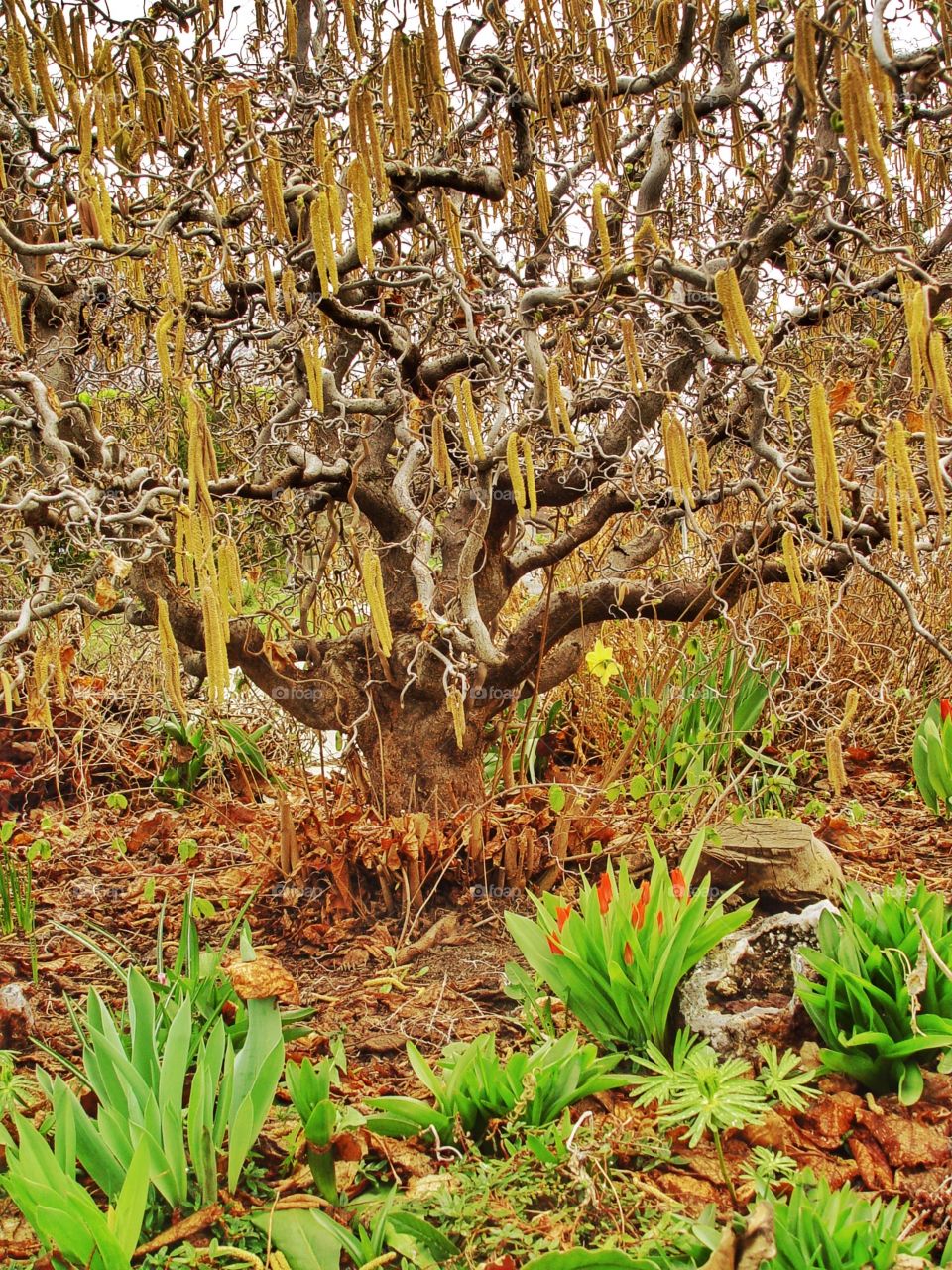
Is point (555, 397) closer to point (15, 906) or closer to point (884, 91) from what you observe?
point (884, 91)

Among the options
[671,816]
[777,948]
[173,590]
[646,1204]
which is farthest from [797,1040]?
[173,590]

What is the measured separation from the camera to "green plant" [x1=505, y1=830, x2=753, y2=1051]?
245 centimetres

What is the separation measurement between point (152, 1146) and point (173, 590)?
2.01 m

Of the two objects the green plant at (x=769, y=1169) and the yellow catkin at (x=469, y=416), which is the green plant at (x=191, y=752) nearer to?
the yellow catkin at (x=469, y=416)

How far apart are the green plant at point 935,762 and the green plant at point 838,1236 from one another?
271cm

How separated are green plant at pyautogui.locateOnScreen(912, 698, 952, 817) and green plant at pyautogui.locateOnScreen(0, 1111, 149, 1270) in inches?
136

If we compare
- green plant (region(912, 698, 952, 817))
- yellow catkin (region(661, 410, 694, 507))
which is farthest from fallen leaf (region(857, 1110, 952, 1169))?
green plant (region(912, 698, 952, 817))

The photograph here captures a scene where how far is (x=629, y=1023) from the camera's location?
2.51 metres

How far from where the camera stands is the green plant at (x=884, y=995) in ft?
7.66

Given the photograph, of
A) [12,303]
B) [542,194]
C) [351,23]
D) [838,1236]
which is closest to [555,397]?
[542,194]

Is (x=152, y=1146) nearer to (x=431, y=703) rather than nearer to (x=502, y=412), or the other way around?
(x=431, y=703)

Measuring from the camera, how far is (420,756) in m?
3.85

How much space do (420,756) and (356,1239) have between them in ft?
6.62

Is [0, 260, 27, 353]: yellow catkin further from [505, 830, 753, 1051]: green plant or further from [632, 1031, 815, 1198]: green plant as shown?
[632, 1031, 815, 1198]: green plant
